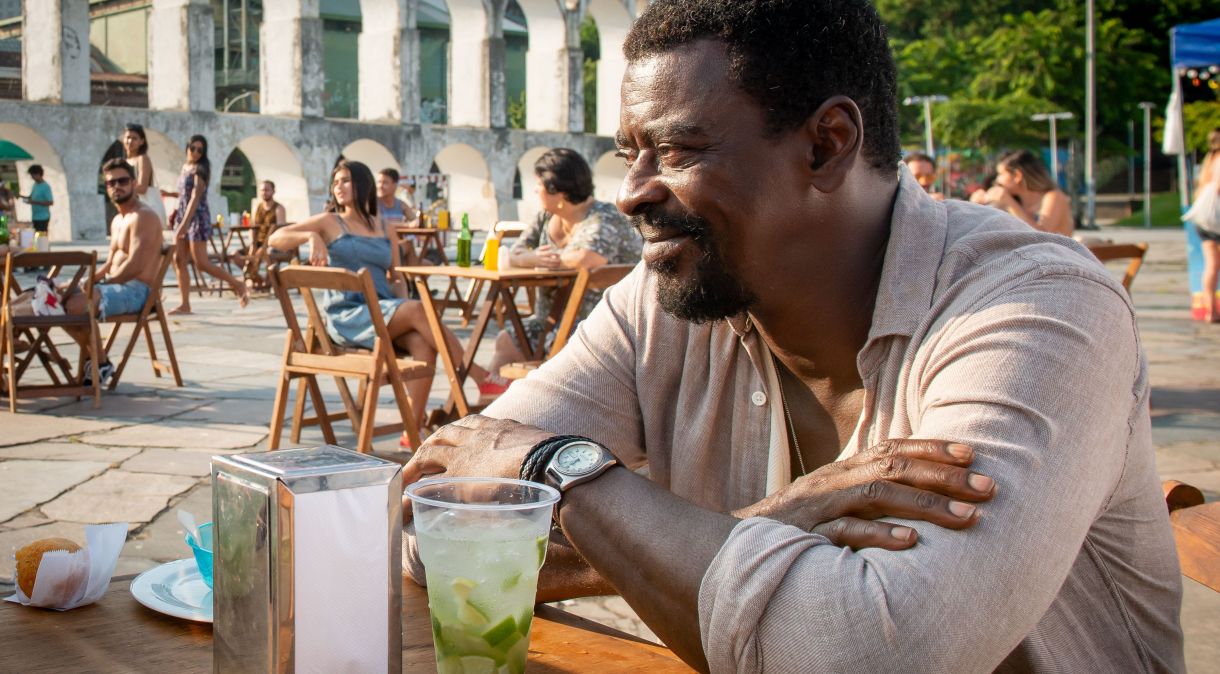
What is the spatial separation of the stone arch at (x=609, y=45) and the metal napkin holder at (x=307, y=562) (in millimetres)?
26362

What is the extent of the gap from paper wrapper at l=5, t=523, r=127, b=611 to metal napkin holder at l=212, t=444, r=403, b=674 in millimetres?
333

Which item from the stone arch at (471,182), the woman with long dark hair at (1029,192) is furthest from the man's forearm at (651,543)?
the stone arch at (471,182)

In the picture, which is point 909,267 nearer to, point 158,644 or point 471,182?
point 158,644

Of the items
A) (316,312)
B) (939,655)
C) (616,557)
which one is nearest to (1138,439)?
(939,655)

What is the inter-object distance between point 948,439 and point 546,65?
27193mm

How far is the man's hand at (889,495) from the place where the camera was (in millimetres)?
1034

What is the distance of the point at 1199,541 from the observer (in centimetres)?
137

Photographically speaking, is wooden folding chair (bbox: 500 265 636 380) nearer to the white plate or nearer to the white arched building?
the white plate

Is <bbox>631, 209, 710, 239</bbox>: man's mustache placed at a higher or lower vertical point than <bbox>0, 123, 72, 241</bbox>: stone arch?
lower

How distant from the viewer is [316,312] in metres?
4.77

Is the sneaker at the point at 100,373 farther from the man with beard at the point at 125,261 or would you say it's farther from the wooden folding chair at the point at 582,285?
the wooden folding chair at the point at 582,285

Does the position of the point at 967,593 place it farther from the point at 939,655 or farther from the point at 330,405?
the point at 330,405

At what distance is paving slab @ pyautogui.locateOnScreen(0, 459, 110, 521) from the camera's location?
3924 millimetres

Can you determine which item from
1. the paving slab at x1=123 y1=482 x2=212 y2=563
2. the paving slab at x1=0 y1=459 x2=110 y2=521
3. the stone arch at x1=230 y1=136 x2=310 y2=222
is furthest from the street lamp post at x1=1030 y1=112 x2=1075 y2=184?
the paving slab at x1=123 y1=482 x2=212 y2=563
